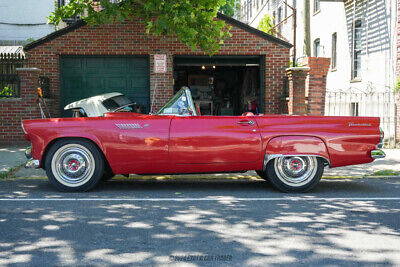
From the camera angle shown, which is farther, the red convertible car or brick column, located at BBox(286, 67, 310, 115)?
brick column, located at BBox(286, 67, 310, 115)

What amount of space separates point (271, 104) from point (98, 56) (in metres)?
5.31

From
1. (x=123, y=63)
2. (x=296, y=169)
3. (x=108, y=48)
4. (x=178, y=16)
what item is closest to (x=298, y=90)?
(x=178, y=16)

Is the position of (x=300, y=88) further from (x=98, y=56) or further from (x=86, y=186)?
(x=86, y=186)

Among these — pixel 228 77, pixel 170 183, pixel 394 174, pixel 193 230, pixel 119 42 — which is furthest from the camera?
pixel 228 77

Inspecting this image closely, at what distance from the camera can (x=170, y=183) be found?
25.5ft

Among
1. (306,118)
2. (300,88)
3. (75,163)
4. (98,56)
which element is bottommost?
(75,163)

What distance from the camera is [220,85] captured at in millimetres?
20125

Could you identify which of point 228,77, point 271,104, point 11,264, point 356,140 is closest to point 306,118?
point 356,140

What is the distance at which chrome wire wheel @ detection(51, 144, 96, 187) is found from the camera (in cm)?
664

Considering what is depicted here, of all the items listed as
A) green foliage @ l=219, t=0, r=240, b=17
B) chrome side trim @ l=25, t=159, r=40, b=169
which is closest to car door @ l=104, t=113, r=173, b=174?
chrome side trim @ l=25, t=159, r=40, b=169

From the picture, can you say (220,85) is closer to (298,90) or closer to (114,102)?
(298,90)

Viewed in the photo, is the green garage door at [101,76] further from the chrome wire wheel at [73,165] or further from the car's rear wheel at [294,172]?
the car's rear wheel at [294,172]

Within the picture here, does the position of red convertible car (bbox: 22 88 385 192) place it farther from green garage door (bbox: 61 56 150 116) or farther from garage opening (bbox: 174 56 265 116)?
garage opening (bbox: 174 56 265 116)

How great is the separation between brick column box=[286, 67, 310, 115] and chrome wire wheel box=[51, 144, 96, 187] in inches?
275
